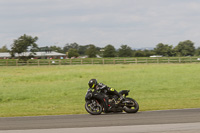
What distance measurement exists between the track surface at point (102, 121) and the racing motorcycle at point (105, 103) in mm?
589

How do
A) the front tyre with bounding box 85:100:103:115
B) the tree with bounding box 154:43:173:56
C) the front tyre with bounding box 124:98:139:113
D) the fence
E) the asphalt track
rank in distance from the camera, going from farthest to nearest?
the tree with bounding box 154:43:173:56 < the fence < the front tyre with bounding box 85:100:103:115 < the front tyre with bounding box 124:98:139:113 < the asphalt track

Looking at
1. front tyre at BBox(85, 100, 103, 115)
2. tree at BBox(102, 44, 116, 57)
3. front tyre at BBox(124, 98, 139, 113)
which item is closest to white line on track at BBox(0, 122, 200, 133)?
front tyre at BBox(124, 98, 139, 113)

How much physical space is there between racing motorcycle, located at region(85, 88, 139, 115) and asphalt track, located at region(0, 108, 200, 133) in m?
0.59

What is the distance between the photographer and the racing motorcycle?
41.0ft

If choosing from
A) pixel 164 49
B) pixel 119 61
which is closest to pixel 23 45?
pixel 119 61

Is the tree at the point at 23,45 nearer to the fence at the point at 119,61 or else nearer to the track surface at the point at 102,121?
the fence at the point at 119,61

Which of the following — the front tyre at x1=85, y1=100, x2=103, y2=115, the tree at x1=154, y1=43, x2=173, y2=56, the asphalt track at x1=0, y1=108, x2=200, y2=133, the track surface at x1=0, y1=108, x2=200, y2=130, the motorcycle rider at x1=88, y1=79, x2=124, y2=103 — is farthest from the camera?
the tree at x1=154, y1=43, x2=173, y2=56

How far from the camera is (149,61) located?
196 feet

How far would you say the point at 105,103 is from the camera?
1268 cm

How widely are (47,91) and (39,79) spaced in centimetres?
1037

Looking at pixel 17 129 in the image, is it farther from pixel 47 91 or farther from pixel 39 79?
pixel 39 79

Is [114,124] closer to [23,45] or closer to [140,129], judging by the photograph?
[140,129]

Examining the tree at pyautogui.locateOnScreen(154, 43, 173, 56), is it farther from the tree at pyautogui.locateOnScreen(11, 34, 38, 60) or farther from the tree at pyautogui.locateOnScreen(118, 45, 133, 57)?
the tree at pyautogui.locateOnScreen(11, 34, 38, 60)

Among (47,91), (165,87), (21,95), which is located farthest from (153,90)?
(21,95)
